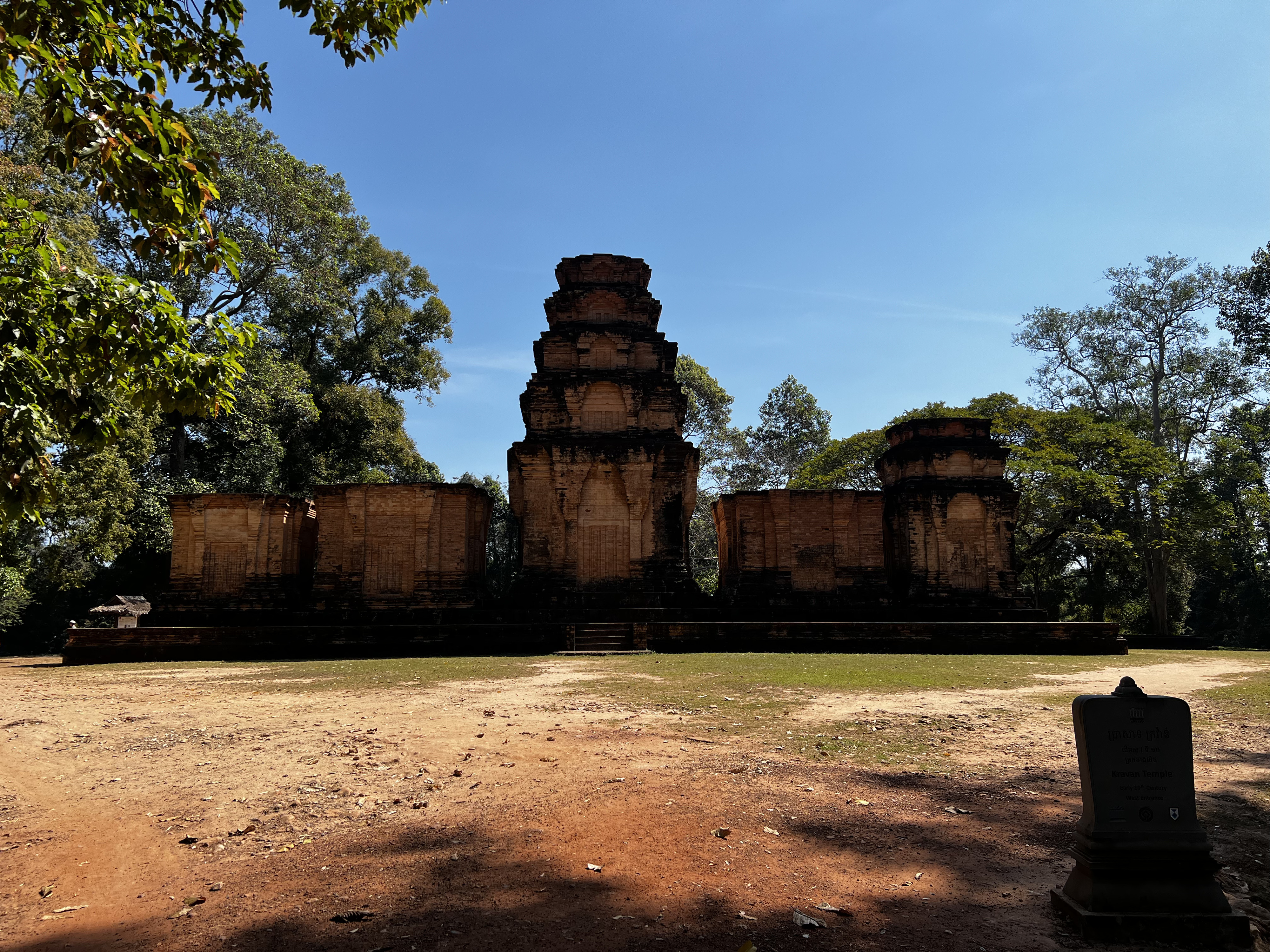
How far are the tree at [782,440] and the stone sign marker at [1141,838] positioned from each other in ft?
132

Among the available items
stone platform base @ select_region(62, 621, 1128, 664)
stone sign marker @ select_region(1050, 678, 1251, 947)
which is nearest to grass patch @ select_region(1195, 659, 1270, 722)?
stone platform base @ select_region(62, 621, 1128, 664)

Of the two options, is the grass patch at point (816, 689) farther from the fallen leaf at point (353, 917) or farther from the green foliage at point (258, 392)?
the green foliage at point (258, 392)

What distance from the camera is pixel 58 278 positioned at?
526 cm

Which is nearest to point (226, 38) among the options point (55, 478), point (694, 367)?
point (55, 478)

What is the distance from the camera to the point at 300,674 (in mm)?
12852

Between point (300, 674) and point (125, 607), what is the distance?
1411cm

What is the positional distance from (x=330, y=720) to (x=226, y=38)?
6.28 m

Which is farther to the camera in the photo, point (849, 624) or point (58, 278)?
point (849, 624)

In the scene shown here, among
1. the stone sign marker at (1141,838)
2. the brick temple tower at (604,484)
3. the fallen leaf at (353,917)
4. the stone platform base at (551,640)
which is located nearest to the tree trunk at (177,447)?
the stone platform base at (551,640)

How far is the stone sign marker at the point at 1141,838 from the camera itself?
3166mm

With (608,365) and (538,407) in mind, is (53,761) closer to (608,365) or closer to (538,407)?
(538,407)

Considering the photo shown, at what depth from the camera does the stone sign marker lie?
10.4ft

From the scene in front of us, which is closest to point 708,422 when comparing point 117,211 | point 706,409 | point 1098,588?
point 706,409

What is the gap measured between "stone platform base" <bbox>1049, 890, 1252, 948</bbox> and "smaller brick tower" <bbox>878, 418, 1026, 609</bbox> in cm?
1976
